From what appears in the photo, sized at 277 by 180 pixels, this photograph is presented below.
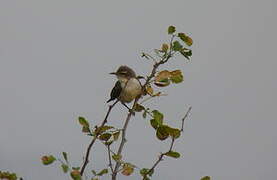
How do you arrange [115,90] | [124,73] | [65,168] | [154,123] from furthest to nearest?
[115,90]
[124,73]
[154,123]
[65,168]

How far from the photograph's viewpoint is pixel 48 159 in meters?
3.04

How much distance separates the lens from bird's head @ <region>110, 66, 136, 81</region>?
545 cm

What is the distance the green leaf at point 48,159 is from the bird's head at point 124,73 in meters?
2.45

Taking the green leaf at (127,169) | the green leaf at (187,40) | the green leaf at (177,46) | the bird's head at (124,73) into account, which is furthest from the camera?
the bird's head at (124,73)

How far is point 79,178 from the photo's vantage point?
2637 mm

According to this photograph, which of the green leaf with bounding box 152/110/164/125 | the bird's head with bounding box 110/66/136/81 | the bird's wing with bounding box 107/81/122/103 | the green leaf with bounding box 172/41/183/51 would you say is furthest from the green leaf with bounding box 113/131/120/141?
the bird's wing with bounding box 107/81/122/103

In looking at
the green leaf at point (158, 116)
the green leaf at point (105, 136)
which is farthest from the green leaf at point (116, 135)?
the green leaf at point (158, 116)

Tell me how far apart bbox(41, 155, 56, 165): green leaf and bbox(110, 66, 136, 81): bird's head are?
2.45 meters

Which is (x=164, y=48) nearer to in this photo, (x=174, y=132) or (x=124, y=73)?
(x=174, y=132)

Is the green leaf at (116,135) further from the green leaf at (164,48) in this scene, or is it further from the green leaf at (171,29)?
the green leaf at (171,29)

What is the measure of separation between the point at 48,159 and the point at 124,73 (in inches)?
105

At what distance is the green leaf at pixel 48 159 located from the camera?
301 cm

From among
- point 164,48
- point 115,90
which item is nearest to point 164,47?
point 164,48

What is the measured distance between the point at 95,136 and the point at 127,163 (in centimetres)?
26
